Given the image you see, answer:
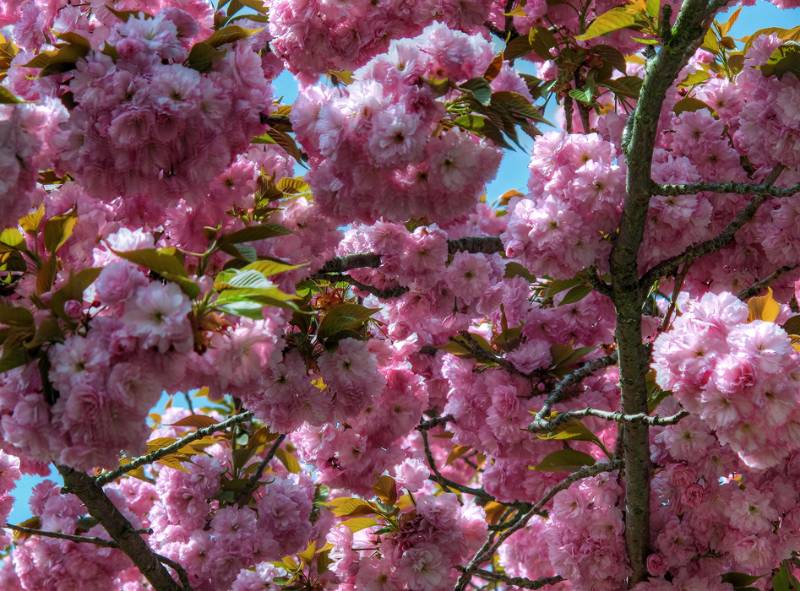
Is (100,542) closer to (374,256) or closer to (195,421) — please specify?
(195,421)

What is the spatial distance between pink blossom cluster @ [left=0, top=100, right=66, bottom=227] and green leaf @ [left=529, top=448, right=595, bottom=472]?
1789 millimetres

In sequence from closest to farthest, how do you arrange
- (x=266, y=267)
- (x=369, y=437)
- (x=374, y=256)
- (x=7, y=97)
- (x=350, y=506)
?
(x=7, y=97) → (x=266, y=267) → (x=374, y=256) → (x=369, y=437) → (x=350, y=506)

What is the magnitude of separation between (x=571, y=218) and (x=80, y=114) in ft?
4.22

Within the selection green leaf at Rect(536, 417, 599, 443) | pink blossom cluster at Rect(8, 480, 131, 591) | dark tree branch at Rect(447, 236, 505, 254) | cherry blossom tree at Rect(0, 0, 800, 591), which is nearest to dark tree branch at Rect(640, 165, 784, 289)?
cherry blossom tree at Rect(0, 0, 800, 591)

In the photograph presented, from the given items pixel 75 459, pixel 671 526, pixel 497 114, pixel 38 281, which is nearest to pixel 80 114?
pixel 38 281

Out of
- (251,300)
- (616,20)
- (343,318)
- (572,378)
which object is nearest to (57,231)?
(251,300)

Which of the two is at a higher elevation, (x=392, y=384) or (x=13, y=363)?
(x=392, y=384)

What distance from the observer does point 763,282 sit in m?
2.77

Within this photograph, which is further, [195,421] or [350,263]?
[195,421]

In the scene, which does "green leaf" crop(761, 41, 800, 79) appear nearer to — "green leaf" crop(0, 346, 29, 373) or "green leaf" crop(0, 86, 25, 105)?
"green leaf" crop(0, 86, 25, 105)

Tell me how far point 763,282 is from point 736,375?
2.43ft

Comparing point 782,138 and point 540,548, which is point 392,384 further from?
point 782,138

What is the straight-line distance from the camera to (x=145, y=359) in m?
1.77

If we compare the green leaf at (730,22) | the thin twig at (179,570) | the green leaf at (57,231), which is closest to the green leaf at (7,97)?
the green leaf at (57,231)
